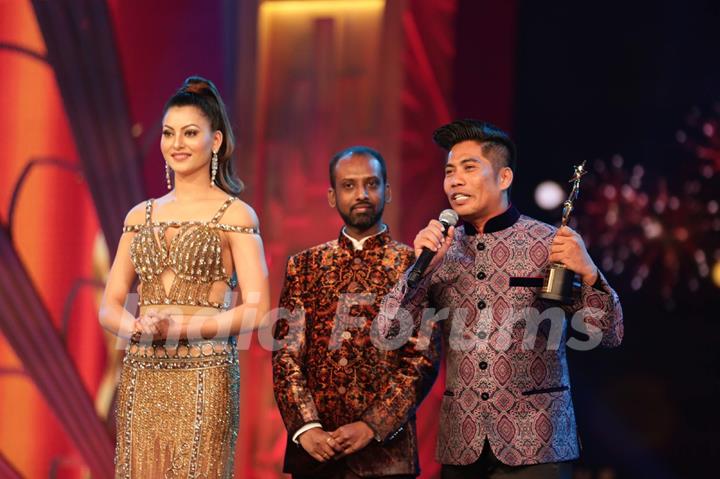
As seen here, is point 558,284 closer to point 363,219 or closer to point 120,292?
point 363,219

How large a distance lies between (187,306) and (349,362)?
1.85ft

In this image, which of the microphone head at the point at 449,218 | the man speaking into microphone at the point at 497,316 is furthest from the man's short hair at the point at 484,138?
the microphone head at the point at 449,218

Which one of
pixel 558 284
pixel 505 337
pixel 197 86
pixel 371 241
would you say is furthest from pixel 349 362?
pixel 197 86

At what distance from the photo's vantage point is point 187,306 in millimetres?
3023

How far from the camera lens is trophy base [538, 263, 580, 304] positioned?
9.46ft

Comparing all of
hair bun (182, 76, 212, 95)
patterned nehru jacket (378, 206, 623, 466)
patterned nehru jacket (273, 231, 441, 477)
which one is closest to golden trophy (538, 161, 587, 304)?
patterned nehru jacket (378, 206, 623, 466)

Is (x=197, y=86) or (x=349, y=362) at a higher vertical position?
(x=197, y=86)

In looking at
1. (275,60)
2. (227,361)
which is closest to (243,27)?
(275,60)

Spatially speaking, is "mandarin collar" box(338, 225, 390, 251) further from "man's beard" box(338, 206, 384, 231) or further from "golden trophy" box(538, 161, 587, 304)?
"golden trophy" box(538, 161, 587, 304)

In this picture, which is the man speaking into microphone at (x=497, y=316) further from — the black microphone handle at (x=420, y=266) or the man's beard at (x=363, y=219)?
the man's beard at (x=363, y=219)

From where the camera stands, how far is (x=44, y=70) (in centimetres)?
500

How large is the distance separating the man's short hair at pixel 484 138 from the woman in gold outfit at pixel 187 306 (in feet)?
2.30

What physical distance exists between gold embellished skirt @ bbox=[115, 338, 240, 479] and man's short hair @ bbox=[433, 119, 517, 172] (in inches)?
39.1

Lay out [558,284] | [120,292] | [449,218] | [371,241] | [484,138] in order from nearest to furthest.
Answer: [558,284], [449,218], [120,292], [484,138], [371,241]
